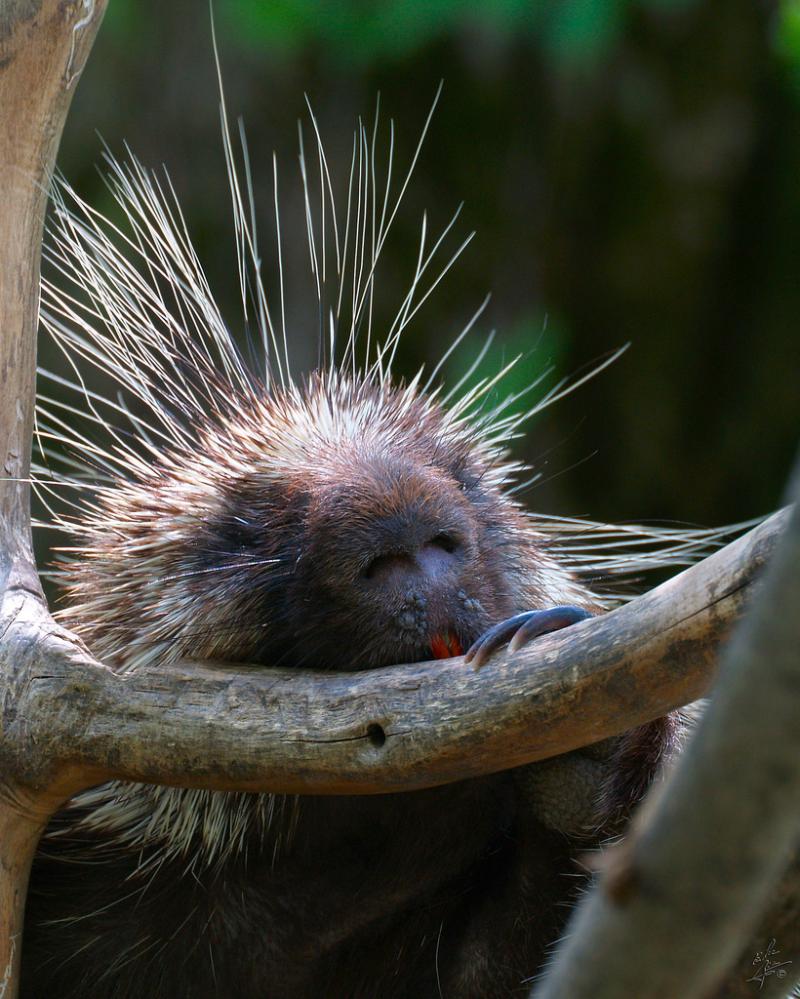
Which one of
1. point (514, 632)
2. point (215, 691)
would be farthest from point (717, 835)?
point (215, 691)

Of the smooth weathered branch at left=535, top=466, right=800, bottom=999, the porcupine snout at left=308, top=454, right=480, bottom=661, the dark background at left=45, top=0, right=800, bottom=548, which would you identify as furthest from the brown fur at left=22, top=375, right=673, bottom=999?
the dark background at left=45, top=0, right=800, bottom=548

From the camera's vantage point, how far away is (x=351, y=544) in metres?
1.79

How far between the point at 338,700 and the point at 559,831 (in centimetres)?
49

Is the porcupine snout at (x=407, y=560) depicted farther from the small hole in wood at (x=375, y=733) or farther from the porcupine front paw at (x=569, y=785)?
the small hole in wood at (x=375, y=733)

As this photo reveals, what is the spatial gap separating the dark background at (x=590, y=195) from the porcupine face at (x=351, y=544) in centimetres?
352

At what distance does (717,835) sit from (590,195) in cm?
590

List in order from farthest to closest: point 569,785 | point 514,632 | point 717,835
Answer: point 569,785, point 514,632, point 717,835

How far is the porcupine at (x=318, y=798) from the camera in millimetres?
1784

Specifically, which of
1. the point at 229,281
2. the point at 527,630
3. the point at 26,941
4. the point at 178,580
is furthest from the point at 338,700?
the point at 229,281

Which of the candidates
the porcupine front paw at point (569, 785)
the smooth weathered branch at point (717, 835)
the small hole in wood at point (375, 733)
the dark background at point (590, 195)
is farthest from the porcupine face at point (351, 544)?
the dark background at point (590, 195)

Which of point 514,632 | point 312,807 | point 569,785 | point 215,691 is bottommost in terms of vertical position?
point 312,807

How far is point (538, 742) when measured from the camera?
1366 mm

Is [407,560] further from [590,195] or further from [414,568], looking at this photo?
[590,195]

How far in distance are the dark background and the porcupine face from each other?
11.5 ft
